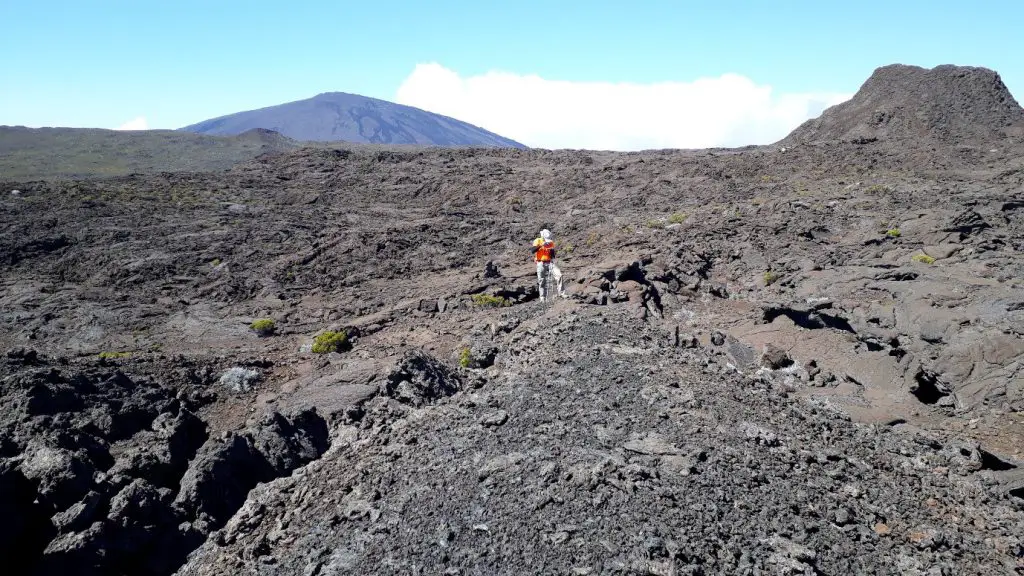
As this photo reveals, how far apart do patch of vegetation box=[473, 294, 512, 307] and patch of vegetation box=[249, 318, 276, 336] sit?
471cm

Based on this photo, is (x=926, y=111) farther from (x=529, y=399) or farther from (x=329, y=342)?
(x=529, y=399)

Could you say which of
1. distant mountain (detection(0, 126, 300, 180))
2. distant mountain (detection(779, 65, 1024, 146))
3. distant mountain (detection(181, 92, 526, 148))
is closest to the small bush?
distant mountain (detection(779, 65, 1024, 146))

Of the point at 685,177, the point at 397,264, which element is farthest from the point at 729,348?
the point at 685,177

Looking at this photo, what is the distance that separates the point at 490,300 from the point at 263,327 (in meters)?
5.22

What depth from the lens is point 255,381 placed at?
10.3m

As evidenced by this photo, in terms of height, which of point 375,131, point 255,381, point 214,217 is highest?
point 375,131

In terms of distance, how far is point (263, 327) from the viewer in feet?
46.4

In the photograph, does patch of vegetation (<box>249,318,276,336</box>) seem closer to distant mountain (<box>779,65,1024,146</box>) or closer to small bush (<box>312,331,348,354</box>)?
small bush (<box>312,331,348,354</box>)

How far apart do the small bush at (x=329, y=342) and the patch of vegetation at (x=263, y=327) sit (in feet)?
6.73

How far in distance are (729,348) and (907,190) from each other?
1471 cm

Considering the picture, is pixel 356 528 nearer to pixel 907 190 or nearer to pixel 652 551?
Answer: pixel 652 551

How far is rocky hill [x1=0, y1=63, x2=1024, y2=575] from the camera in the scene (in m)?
5.24

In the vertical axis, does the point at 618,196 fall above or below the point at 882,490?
above

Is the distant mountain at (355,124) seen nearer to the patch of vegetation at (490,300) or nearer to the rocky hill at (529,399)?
the rocky hill at (529,399)
